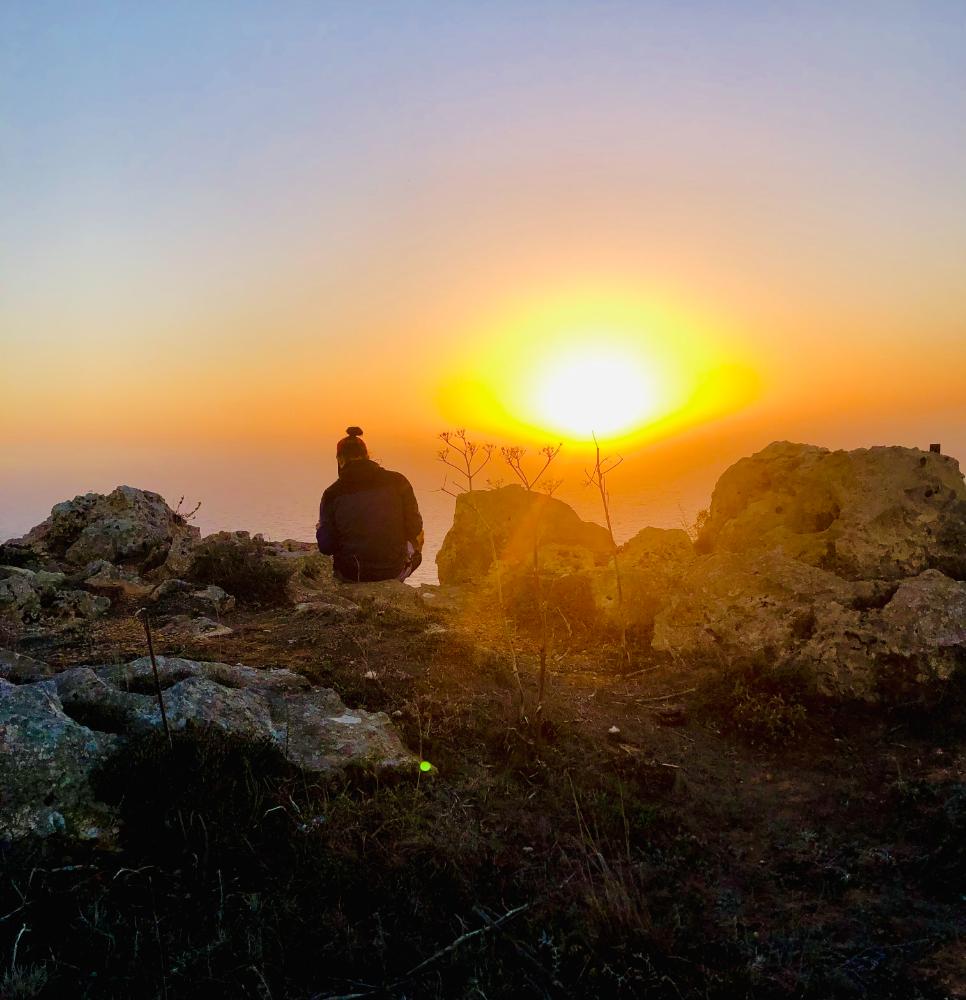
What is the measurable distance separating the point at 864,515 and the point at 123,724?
9985mm

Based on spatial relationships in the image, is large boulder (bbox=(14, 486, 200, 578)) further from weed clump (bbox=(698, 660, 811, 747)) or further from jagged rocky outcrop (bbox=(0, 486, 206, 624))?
weed clump (bbox=(698, 660, 811, 747))

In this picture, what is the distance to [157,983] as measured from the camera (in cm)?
332

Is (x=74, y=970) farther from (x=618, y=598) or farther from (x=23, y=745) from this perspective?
(x=618, y=598)

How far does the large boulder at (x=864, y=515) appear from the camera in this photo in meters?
10.0

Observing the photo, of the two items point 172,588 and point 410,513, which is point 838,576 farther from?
point 172,588

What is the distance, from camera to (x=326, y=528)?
12578 mm

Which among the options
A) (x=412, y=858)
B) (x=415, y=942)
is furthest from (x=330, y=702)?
(x=415, y=942)

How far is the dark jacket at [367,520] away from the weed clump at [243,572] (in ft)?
3.32

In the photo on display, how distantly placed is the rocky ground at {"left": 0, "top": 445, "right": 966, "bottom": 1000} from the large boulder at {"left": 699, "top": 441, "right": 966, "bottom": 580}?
0.06m

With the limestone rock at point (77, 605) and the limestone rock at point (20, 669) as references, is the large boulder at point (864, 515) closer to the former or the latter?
the limestone rock at point (20, 669)

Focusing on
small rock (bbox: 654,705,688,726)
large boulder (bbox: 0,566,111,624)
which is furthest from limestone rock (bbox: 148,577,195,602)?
small rock (bbox: 654,705,688,726)

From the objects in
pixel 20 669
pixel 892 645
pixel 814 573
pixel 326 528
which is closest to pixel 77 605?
pixel 326 528

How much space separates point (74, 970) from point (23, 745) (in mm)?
1746

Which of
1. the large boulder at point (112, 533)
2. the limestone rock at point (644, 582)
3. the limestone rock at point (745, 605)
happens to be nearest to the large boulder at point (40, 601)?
the large boulder at point (112, 533)
